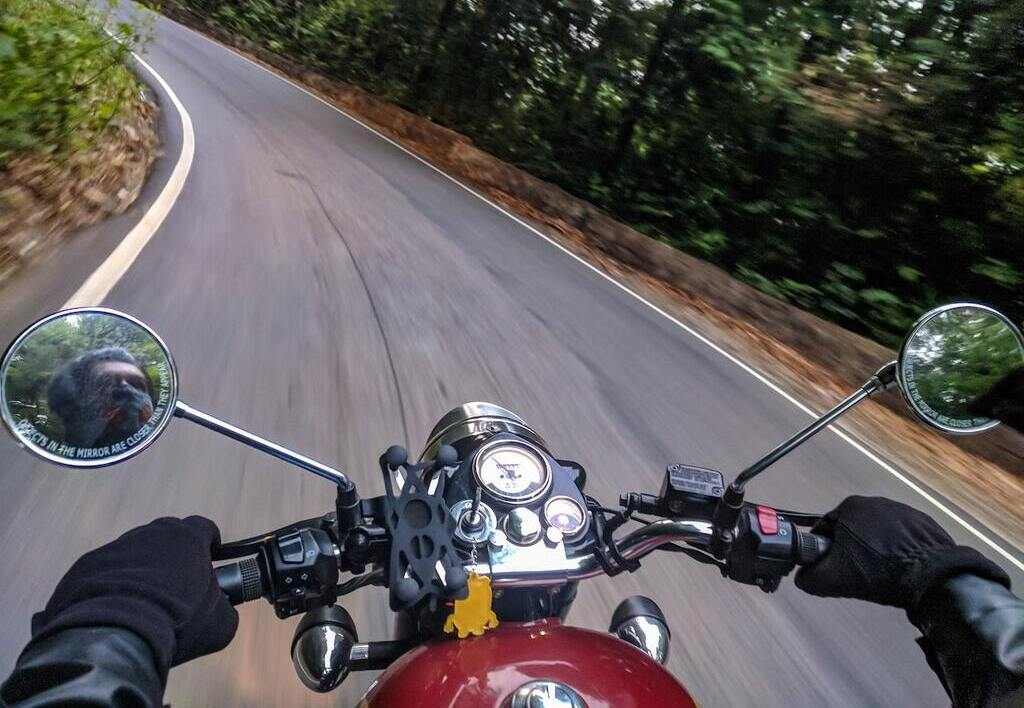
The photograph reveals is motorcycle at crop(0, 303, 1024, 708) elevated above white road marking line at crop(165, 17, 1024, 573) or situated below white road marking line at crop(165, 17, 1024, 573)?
above

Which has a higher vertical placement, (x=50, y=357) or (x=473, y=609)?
(x=50, y=357)

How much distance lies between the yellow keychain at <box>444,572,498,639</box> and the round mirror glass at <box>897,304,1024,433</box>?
1.04m

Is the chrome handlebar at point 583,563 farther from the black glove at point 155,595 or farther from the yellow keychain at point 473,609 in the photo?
the black glove at point 155,595

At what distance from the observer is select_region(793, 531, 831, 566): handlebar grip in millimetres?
1889

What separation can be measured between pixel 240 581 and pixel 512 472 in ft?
2.05

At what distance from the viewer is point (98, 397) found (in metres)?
1.42

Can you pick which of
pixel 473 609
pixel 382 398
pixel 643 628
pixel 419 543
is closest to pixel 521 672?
pixel 473 609

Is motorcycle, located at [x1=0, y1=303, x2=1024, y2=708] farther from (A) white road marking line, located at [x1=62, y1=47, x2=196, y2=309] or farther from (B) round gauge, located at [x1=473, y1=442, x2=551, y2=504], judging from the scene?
(A) white road marking line, located at [x1=62, y1=47, x2=196, y2=309]

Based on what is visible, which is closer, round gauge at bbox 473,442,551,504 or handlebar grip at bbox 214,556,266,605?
handlebar grip at bbox 214,556,266,605

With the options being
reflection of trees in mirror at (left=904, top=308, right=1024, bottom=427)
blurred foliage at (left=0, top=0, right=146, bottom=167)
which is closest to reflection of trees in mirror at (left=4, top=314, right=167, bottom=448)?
reflection of trees in mirror at (left=904, top=308, right=1024, bottom=427)

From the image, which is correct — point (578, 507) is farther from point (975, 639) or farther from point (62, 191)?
point (62, 191)

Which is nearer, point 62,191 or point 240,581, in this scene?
point 240,581

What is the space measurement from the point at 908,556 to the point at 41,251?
21.4ft

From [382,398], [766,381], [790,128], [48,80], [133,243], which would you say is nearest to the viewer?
[382,398]
